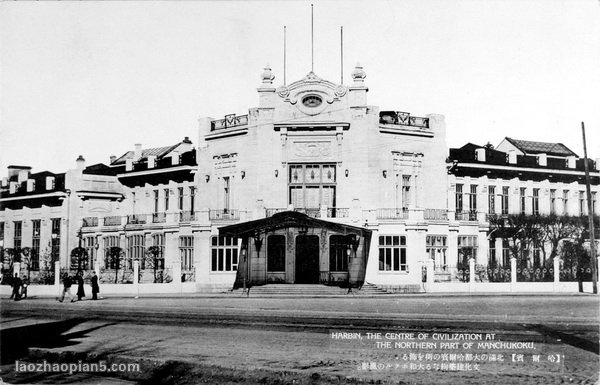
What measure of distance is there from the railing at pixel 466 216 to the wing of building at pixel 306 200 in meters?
0.07

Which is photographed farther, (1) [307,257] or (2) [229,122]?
(2) [229,122]

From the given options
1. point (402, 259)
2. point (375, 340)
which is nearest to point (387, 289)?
point (402, 259)

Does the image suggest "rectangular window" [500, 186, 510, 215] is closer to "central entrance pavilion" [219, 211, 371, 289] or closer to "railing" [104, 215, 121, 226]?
"central entrance pavilion" [219, 211, 371, 289]

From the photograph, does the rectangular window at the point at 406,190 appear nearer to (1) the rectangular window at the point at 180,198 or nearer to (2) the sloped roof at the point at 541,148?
(2) the sloped roof at the point at 541,148

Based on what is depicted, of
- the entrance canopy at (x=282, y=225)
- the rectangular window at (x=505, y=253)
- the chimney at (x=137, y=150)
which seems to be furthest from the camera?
the chimney at (x=137, y=150)

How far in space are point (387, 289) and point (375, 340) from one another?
67.1 ft

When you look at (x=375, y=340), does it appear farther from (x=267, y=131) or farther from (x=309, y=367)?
(x=267, y=131)

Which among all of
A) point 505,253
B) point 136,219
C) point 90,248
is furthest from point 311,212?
point 90,248

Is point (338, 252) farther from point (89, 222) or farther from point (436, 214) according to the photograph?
point (89, 222)

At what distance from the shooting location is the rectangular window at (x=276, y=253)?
34438 millimetres

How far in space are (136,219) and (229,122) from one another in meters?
9.35

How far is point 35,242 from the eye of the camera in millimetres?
43312

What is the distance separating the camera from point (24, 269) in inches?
1661

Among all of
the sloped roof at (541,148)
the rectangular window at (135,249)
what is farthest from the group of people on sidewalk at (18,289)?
the sloped roof at (541,148)
